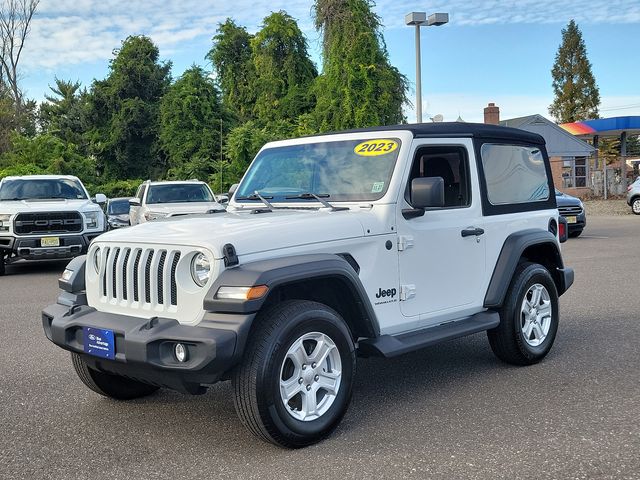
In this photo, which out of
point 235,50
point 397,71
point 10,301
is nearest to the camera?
point 10,301

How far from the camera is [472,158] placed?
5375mm

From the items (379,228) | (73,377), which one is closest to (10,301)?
(73,377)

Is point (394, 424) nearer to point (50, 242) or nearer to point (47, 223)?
point (50, 242)

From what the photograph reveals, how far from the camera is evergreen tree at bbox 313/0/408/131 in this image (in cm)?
3241

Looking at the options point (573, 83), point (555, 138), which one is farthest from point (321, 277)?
point (573, 83)

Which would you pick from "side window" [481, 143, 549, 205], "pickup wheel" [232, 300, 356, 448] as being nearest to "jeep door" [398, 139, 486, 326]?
"side window" [481, 143, 549, 205]

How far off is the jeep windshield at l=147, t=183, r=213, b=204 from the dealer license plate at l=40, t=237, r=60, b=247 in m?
2.71

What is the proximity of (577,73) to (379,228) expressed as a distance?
225ft

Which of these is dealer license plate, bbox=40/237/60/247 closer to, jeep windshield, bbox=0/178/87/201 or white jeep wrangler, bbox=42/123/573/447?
jeep windshield, bbox=0/178/87/201

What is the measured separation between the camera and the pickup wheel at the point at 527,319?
5.49 m

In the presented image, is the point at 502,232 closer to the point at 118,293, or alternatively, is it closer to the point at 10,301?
the point at 118,293

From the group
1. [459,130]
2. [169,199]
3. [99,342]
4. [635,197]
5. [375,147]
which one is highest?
[459,130]

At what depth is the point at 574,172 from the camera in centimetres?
3762

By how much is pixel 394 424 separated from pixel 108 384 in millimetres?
2029
